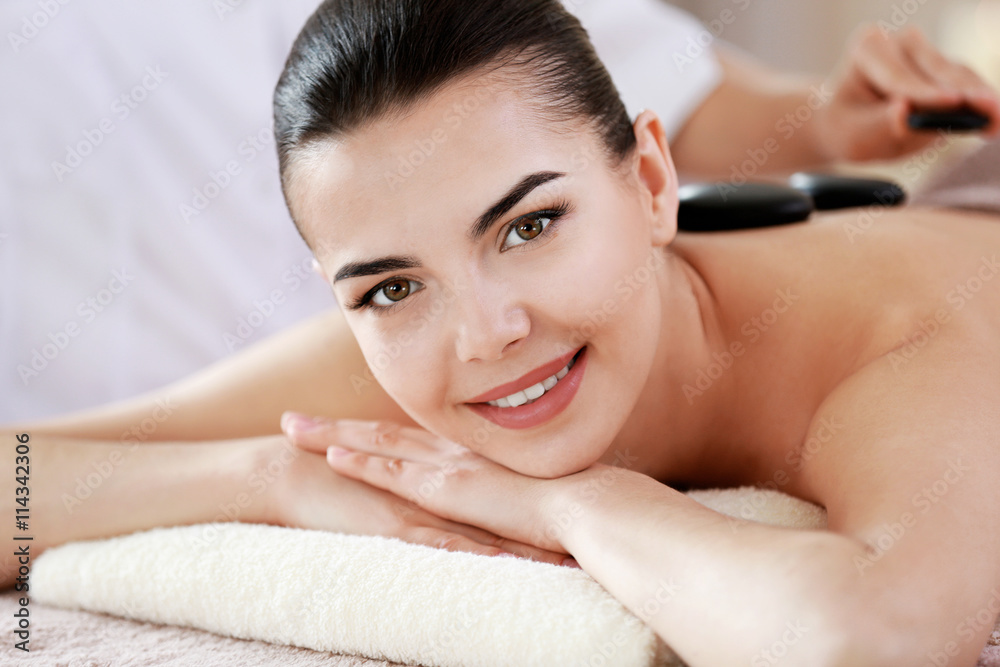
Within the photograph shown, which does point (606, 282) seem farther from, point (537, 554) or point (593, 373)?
point (537, 554)

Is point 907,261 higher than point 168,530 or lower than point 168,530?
lower

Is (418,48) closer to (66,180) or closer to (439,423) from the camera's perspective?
(439,423)

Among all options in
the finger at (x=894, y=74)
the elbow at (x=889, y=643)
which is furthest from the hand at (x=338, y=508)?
the finger at (x=894, y=74)

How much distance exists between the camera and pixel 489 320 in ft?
2.59

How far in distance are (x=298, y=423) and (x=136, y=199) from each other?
90 cm

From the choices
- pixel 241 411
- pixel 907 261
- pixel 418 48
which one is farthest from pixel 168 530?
pixel 907 261

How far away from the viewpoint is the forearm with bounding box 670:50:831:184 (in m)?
2.00

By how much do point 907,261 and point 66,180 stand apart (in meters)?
1.49

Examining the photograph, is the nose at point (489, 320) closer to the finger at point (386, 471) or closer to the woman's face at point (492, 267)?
the woman's face at point (492, 267)

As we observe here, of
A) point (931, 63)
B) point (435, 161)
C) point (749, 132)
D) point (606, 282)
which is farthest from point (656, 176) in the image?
point (749, 132)

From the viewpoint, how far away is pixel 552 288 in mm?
818

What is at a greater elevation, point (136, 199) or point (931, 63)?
point (136, 199)

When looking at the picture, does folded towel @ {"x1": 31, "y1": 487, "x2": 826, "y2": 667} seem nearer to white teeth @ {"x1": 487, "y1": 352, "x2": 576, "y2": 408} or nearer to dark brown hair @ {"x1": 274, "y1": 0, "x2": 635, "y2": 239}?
white teeth @ {"x1": 487, "y1": 352, "x2": 576, "y2": 408}

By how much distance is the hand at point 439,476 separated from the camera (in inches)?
34.9
